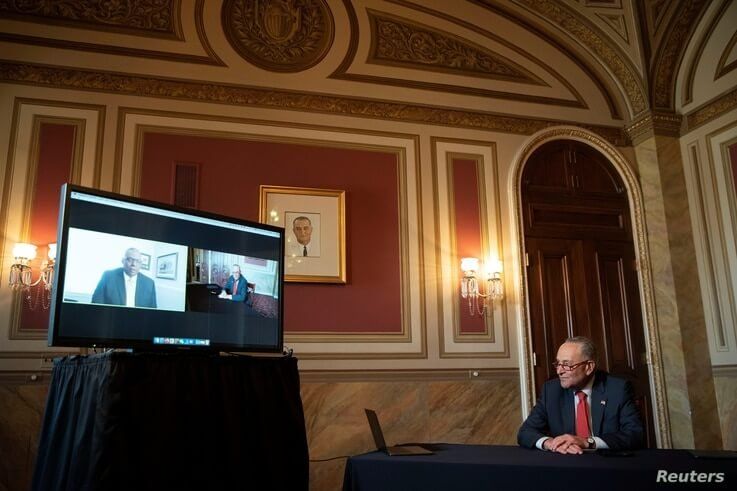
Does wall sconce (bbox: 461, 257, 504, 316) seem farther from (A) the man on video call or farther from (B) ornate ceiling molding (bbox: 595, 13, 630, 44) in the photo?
(A) the man on video call

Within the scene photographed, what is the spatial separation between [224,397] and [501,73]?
452cm

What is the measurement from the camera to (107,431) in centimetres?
221

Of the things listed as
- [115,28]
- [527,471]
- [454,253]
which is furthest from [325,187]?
[527,471]

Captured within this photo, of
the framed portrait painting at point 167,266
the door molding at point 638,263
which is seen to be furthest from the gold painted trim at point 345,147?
the framed portrait painting at point 167,266

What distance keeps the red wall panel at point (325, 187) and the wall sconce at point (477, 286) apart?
1.93ft

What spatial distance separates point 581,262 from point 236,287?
12.3 ft

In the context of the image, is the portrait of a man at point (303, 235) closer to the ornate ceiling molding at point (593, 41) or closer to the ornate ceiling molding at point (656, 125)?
the ornate ceiling molding at point (593, 41)

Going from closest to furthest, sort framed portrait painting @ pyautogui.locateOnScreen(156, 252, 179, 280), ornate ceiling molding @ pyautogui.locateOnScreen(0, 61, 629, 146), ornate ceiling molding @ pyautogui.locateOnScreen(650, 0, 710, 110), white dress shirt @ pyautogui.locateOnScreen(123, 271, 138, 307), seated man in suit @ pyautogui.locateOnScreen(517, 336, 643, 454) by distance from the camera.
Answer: white dress shirt @ pyautogui.locateOnScreen(123, 271, 138, 307) < framed portrait painting @ pyautogui.locateOnScreen(156, 252, 179, 280) < seated man in suit @ pyautogui.locateOnScreen(517, 336, 643, 454) < ornate ceiling molding @ pyautogui.locateOnScreen(0, 61, 629, 146) < ornate ceiling molding @ pyautogui.locateOnScreen(650, 0, 710, 110)

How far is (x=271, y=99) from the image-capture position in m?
5.34

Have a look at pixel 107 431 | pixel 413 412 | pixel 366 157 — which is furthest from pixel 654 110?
pixel 107 431

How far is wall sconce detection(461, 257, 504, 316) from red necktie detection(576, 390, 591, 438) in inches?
90.1

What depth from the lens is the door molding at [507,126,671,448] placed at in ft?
17.6

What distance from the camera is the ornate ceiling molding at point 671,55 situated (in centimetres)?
594

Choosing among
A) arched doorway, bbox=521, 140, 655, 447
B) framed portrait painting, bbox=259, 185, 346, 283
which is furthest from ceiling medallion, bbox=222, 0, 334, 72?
arched doorway, bbox=521, 140, 655, 447
